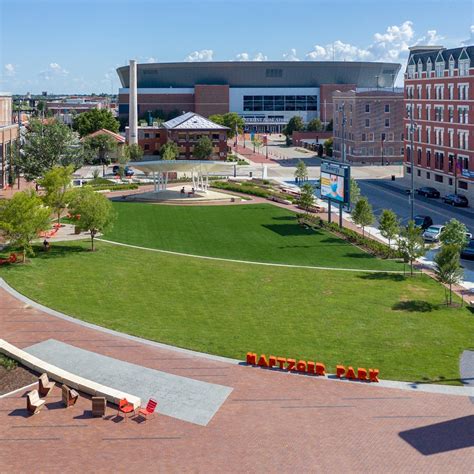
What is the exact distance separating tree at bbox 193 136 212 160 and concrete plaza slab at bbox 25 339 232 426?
91.0 m

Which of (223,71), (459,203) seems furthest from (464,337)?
(223,71)

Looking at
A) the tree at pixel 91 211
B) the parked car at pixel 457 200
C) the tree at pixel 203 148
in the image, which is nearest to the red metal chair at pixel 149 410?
the tree at pixel 91 211

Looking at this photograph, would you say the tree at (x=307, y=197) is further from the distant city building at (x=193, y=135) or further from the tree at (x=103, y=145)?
the distant city building at (x=193, y=135)

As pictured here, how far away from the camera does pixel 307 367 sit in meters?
27.8

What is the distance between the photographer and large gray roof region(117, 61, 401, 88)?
192 m

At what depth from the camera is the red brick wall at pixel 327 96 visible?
19118 cm

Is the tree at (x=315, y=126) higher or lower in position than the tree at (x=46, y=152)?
higher

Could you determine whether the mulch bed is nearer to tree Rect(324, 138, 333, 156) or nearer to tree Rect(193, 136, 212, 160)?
tree Rect(193, 136, 212, 160)

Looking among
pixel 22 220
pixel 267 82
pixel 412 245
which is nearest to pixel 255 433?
pixel 412 245

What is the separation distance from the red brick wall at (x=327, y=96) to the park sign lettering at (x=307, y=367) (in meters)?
168

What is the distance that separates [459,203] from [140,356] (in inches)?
2063

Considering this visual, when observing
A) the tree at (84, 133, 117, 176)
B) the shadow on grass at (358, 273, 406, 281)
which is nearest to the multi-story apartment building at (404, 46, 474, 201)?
the shadow on grass at (358, 273, 406, 281)

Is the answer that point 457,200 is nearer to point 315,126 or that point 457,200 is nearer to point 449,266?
point 449,266

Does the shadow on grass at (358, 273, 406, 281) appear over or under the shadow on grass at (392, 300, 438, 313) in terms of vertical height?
over
